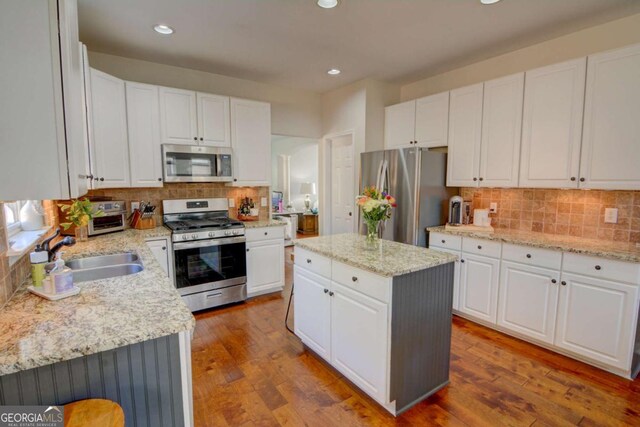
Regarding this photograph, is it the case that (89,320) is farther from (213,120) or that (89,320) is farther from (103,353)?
(213,120)

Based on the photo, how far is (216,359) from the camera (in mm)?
2521

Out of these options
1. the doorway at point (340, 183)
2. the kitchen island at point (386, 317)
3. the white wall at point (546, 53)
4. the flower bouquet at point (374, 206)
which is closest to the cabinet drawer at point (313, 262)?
the kitchen island at point (386, 317)

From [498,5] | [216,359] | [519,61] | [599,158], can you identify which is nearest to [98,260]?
[216,359]

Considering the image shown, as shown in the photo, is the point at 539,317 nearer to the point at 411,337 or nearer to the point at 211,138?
the point at 411,337

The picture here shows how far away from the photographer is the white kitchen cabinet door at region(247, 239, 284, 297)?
12.0 feet

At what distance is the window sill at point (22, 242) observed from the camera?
5.08 ft

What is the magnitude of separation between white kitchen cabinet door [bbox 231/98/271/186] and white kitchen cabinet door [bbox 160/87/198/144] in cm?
44

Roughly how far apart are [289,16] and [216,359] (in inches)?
109

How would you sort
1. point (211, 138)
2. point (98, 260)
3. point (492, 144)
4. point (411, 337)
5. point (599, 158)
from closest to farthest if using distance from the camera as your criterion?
point (411, 337)
point (98, 260)
point (599, 158)
point (492, 144)
point (211, 138)

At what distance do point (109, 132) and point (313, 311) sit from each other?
2.48 meters

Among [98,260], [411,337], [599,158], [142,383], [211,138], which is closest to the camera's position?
[142,383]

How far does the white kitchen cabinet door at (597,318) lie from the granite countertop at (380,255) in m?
1.16

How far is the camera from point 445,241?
323cm

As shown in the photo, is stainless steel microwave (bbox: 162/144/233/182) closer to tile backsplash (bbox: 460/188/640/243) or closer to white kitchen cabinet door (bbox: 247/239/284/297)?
white kitchen cabinet door (bbox: 247/239/284/297)
